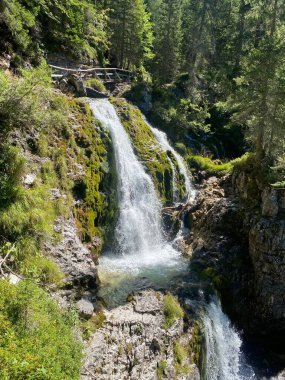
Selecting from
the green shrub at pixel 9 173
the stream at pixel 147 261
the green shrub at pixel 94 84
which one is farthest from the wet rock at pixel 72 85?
the green shrub at pixel 9 173

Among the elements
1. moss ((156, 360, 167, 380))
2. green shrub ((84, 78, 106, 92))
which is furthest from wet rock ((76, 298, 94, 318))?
green shrub ((84, 78, 106, 92))

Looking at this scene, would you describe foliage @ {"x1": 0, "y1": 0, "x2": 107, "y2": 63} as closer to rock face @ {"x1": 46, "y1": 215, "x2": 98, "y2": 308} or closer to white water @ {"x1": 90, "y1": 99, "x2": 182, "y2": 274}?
white water @ {"x1": 90, "y1": 99, "x2": 182, "y2": 274}

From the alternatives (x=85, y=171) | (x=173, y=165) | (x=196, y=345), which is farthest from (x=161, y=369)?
(x=173, y=165)

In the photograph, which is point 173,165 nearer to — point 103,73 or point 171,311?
point 103,73

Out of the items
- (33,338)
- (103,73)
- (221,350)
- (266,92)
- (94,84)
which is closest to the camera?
(33,338)

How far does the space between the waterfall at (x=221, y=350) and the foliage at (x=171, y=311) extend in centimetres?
119

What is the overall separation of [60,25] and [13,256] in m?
20.5

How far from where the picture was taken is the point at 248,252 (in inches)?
682

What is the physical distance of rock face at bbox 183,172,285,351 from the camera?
51.1ft

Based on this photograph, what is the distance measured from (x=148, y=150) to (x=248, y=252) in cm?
951

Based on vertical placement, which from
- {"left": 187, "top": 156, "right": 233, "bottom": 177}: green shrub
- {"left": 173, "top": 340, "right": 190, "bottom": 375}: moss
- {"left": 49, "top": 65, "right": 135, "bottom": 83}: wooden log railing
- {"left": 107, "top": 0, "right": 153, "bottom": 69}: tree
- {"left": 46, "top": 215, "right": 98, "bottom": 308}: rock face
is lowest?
{"left": 173, "top": 340, "right": 190, "bottom": 375}: moss

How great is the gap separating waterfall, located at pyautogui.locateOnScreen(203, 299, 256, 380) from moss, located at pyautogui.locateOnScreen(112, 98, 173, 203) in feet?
30.0

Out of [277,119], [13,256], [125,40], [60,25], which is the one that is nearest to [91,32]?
[60,25]

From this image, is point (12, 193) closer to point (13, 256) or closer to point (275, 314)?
point (13, 256)
